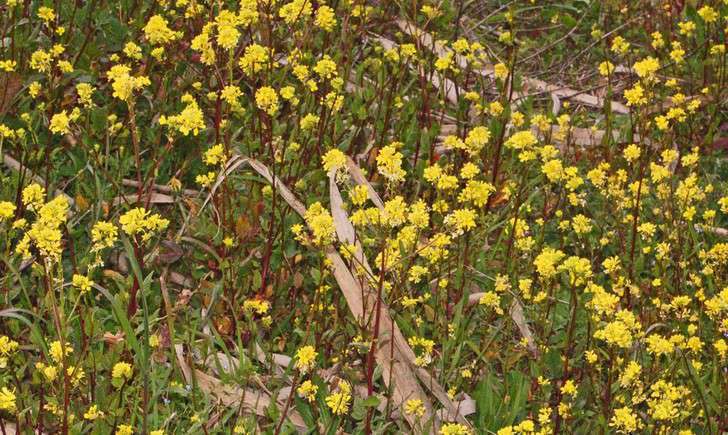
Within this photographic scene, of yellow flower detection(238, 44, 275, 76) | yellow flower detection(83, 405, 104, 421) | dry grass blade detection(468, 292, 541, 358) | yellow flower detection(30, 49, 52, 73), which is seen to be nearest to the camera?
yellow flower detection(83, 405, 104, 421)

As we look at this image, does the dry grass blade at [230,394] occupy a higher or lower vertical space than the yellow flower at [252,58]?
lower

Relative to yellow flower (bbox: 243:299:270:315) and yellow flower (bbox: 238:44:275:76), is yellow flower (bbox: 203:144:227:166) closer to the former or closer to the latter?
yellow flower (bbox: 238:44:275:76)

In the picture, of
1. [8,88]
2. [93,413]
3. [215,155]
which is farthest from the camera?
[8,88]

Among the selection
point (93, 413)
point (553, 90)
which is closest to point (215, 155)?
point (93, 413)

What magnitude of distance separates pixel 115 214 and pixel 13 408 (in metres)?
1.47

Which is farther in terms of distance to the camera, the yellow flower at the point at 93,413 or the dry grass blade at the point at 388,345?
the dry grass blade at the point at 388,345

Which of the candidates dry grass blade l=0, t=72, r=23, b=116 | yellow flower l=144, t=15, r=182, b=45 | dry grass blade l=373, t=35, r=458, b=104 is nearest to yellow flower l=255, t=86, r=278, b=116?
yellow flower l=144, t=15, r=182, b=45

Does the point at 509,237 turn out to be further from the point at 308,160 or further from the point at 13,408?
the point at 13,408

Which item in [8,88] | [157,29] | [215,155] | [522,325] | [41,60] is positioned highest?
[157,29]

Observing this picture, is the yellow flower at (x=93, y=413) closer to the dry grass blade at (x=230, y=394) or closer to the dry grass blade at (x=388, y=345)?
the dry grass blade at (x=230, y=394)

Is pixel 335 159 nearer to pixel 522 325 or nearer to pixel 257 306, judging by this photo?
pixel 257 306

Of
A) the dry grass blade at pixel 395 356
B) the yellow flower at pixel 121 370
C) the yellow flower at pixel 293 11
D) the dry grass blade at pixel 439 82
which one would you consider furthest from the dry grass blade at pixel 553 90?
the yellow flower at pixel 121 370

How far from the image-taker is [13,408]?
3037mm

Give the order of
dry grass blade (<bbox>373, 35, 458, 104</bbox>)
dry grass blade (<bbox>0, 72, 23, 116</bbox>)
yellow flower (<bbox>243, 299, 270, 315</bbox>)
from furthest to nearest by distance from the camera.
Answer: dry grass blade (<bbox>373, 35, 458, 104</bbox>), dry grass blade (<bbox>0, 72, 23, 116</bbox>), yellow flower (<bbox>243, 299, 270, 315</bbox>)
